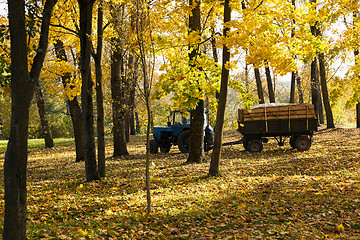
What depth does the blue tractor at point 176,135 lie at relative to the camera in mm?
15164

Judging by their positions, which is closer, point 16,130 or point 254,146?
point 16,130

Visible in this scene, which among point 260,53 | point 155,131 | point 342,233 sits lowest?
point 342,233

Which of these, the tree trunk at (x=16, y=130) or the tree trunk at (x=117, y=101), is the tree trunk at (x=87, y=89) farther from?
the tree trunk at (x=16, y=130)

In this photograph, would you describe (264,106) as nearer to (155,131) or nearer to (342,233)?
(155,131)

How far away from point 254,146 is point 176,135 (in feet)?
12.0

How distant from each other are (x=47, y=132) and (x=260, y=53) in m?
15.4

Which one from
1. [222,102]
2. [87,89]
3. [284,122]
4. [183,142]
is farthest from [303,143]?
[87,89]

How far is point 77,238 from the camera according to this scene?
15.1 feet

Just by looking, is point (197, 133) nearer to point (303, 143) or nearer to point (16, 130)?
point (303, 143)

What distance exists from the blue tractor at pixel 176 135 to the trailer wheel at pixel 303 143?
3.84 meters

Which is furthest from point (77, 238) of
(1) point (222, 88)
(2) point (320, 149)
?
(2) point (320, 149)

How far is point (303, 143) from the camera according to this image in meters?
14.4

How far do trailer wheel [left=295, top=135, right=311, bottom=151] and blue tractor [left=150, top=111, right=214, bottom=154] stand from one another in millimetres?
3836

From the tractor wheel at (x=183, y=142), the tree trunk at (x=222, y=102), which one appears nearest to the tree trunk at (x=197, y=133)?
the tree trunk at (x=222, y=102)
